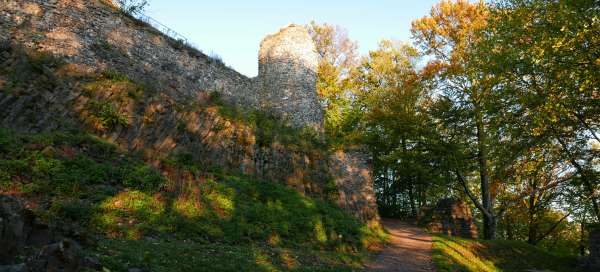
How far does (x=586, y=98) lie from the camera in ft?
48.2

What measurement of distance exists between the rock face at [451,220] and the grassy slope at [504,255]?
→ 4547 mm

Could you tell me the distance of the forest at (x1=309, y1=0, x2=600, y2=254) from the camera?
1369 centimetres

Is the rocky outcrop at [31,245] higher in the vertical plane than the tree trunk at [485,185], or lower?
lower

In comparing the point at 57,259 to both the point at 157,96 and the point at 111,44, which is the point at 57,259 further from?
the point at 111,44

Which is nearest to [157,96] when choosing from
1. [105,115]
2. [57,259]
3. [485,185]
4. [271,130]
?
[105,115]

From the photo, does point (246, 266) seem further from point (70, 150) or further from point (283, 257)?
point (70, 150)

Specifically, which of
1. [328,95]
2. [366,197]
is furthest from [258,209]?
[328,95]

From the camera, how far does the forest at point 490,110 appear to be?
13.7 meters

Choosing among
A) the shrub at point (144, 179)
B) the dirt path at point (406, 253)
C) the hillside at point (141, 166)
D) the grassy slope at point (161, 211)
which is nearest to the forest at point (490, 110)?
the dirt path at point (406, 253)

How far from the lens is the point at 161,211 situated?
1070 centimetres

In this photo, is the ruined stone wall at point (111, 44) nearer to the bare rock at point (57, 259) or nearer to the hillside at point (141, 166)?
the hillside at point (141, 166)

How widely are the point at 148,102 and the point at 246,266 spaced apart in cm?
924

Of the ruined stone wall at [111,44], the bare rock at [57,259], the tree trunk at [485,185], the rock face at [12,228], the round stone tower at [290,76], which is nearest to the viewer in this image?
the bare rock at [57,259]

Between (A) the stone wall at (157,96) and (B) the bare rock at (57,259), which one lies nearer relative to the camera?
(B) the bare rock at (57,259)
